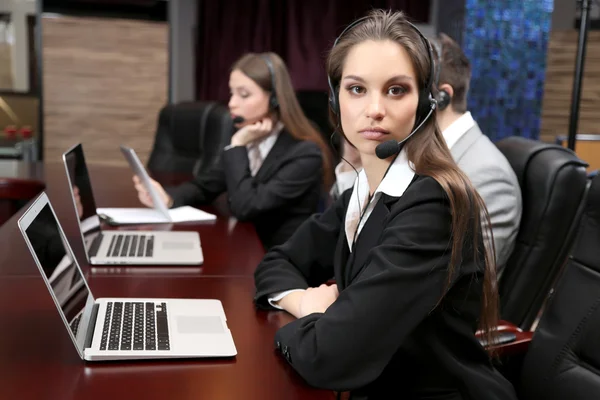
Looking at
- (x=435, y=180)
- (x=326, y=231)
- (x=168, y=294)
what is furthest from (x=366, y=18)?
(x=168, y=294)

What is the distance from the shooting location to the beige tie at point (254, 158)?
8.15 ft

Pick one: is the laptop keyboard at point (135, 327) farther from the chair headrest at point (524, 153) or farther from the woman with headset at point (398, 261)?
the chair headrest at point (524, 153)

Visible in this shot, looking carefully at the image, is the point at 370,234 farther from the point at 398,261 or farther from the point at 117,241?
the point at 117,241

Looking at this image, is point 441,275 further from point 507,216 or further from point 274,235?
point 274,235

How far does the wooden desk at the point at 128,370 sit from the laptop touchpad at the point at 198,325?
0.03 m

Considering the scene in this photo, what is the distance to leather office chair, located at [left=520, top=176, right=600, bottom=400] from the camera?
4.07 ft

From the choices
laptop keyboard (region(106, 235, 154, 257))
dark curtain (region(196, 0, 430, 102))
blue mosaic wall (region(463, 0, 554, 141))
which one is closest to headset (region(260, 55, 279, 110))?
laptop keyboard (region(106, 235, 154, 257))

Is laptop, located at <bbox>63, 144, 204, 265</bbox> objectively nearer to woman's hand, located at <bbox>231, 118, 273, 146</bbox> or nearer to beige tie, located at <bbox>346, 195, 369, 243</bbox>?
beige tie, located at <bbox>346, 195, 369, 243</bbox>

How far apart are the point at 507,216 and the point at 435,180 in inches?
24.7

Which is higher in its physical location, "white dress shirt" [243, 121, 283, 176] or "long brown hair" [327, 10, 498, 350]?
"long brown hair" [327, 10, 498, 350]

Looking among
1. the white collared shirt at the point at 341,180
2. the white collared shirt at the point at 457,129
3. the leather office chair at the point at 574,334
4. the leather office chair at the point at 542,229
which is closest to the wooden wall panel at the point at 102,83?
the white collared shirt at the point at 341,180

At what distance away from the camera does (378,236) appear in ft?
3.88

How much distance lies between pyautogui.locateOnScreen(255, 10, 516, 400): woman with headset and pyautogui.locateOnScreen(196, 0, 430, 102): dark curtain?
3.49 m

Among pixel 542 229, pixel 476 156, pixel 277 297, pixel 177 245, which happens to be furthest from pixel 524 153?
pixel 177 245
